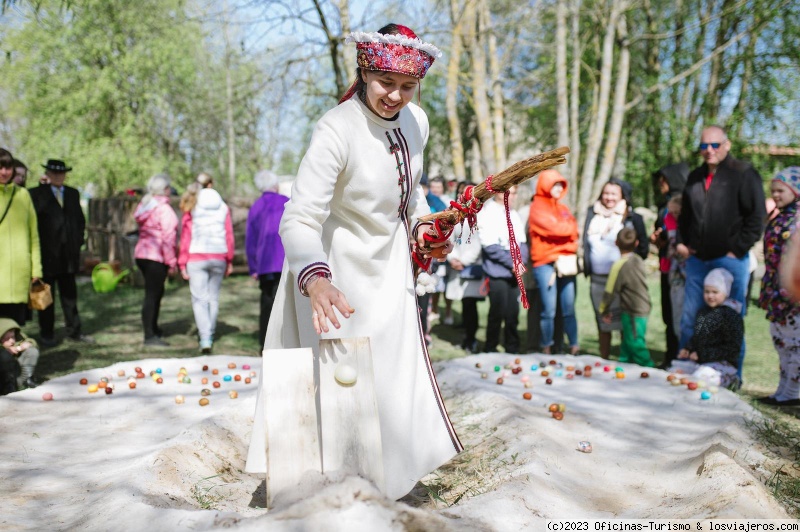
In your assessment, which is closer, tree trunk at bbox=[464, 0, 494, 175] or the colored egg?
the colored egg

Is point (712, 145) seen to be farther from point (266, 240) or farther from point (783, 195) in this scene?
point (266, 240)

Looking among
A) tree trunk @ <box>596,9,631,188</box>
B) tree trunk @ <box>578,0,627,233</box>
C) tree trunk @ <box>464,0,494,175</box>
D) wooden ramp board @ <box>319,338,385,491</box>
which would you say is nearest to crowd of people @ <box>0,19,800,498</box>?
wooden ramp board @ <box>319,338,385,491</box>

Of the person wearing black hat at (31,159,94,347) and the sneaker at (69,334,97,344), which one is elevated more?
the person wearing black hat at (31,159,94,347)

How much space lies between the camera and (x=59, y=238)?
8.76 m

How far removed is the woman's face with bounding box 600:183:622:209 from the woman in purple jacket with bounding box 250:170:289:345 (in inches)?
143

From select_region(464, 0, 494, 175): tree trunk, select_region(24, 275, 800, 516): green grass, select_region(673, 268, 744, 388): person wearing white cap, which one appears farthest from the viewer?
select_region(464, 0, 494, 175): tree trunk

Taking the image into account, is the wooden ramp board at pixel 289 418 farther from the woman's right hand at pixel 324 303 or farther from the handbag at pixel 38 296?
the handbag at pixel 38 296

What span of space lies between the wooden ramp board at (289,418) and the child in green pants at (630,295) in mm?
5281

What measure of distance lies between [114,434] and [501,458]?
2.71 metres

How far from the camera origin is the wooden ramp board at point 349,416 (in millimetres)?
2873

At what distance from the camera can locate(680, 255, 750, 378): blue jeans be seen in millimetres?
6739

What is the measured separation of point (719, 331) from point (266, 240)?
186 inches

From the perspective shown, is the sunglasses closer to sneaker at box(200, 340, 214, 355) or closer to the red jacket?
the red jacket

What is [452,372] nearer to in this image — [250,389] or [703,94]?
[250,389]
